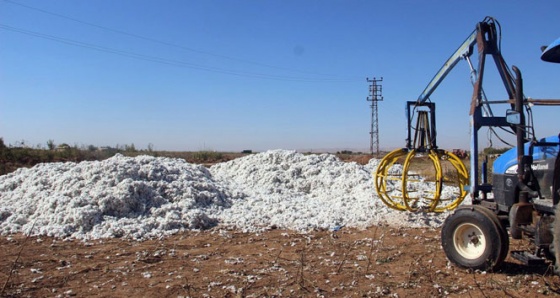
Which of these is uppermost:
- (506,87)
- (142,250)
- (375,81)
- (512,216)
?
(375,81)

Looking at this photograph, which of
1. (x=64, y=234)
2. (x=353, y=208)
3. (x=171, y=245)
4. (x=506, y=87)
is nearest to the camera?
(x=506, y=87)

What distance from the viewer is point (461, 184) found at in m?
9.09

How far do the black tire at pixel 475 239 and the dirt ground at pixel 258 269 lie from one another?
0.16 metres

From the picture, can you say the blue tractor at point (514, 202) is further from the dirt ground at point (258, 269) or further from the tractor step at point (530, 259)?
the dirt ground at point (258, 269)

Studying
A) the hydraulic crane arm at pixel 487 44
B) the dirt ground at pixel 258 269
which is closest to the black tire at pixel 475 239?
the dirt ground at pixel 258 269

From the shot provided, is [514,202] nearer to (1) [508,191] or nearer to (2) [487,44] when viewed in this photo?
(1) [508,191]

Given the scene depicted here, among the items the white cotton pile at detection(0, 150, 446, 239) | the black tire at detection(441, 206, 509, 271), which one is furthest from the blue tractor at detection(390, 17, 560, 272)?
the white cotton pile at detection(0, 150, 446, 239)

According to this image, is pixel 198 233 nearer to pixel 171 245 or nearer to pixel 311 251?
pixel 171 245

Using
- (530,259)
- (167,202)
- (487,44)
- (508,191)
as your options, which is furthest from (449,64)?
(167,202)

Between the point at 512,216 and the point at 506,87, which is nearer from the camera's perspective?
the point at 512,216

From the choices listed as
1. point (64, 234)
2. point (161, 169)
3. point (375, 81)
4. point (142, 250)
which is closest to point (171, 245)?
point (142, 250)

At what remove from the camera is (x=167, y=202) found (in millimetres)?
9969

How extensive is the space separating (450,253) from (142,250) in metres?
4.78

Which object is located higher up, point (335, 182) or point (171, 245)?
point (335, 182)
